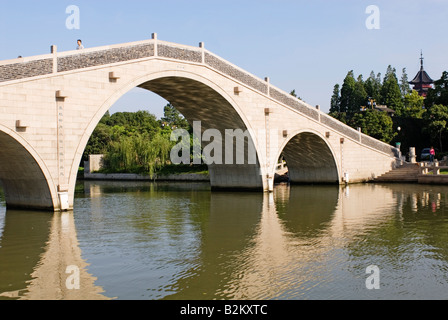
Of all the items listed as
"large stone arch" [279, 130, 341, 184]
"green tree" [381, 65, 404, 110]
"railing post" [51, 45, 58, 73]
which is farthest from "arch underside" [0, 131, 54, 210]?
"green tree" [381, 65, 404, 110]

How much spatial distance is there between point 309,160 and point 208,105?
8411mm

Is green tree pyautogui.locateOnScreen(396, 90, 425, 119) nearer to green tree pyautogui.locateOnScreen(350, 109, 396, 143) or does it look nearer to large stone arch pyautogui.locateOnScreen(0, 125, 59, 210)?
green tree pyautogui.locateOnScreen(350, 109, 396, 143)

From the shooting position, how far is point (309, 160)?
25391mm

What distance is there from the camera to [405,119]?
3662 centimetres

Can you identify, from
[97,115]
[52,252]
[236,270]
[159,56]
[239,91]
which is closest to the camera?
[236,270]

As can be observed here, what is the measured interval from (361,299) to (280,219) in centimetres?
652

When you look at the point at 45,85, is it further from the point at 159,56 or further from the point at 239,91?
the point at 239,91

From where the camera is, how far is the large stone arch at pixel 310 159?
23438 mm

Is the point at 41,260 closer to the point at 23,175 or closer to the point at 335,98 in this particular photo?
the point at 23,175

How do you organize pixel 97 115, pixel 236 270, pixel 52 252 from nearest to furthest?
pixel 236 270 → pixel 52 252 → pixel 97 115

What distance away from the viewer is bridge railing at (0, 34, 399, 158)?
38.5 feet

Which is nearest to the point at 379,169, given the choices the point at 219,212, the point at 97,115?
the point at 219,212
